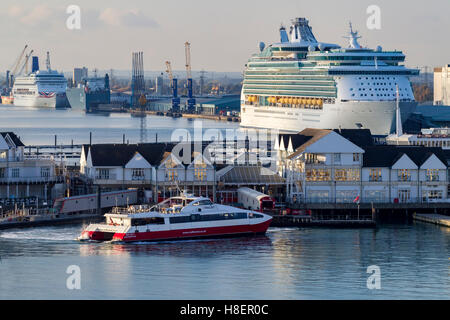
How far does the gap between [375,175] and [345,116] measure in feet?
179

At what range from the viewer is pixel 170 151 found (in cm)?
6009

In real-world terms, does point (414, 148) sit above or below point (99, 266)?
above

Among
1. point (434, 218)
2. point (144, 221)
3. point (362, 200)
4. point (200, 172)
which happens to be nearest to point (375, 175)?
point (362, 200)

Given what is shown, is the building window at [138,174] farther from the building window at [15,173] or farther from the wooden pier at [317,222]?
the wooden pier at [317,222]

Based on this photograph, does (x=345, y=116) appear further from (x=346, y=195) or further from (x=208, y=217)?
(x=208, y=217)

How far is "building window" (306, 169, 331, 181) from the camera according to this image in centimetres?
5866

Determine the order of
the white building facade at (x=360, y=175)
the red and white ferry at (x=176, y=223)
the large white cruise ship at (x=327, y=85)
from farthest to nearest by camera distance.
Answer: the large white cruise ship at (x=327, y=85), the white building facade at (x=360, y=175), the red and white ferry at (x=176, y=223)

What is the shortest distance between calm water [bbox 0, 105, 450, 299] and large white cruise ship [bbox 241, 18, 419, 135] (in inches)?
2220

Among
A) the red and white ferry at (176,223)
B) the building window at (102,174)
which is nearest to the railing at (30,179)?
the building window at (102,174)

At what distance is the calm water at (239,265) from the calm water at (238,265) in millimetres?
36

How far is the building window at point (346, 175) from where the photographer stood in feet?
193

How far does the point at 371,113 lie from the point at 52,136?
3754 centimetres
